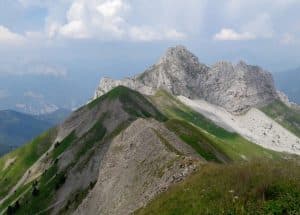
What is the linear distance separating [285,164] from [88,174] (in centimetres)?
7157

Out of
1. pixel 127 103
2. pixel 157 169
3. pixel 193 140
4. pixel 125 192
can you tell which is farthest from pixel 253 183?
pixel 127 103

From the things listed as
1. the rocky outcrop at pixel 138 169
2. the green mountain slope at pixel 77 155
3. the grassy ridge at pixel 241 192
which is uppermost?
the grassy ridge at pixel 241 192

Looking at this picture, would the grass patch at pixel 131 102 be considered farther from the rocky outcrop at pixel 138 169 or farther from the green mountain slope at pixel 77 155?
the rocky outcrop at pixel 138 169

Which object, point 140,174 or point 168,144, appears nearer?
point 140,174

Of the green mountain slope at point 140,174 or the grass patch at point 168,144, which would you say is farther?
the grass patch at point 168,144

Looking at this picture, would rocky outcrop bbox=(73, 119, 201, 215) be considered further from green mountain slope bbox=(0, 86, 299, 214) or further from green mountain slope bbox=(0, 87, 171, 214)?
green mountain slope bbox=(0, 87, 171, 214)

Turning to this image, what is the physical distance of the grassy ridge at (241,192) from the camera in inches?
1072

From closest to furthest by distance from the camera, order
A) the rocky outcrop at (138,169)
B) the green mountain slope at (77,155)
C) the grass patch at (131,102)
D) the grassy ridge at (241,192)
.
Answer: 1. the grassy ridge at (241,192)
2. the rocky outcrop at (138,169)
3. the green mountain slope at (77,155)
4. the grass patch at (131,102)

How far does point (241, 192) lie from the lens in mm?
29344

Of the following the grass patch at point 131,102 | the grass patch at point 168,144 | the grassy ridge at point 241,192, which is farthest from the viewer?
the grass patch at point 131,102

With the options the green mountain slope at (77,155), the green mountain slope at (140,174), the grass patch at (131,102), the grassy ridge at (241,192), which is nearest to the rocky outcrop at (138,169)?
the green mountain slope at (140,174)

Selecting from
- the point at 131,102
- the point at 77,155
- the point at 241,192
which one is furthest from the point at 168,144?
the point at 131,102

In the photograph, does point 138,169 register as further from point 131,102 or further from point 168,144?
point 131,102

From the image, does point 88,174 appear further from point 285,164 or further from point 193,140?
Result: point 285,164
